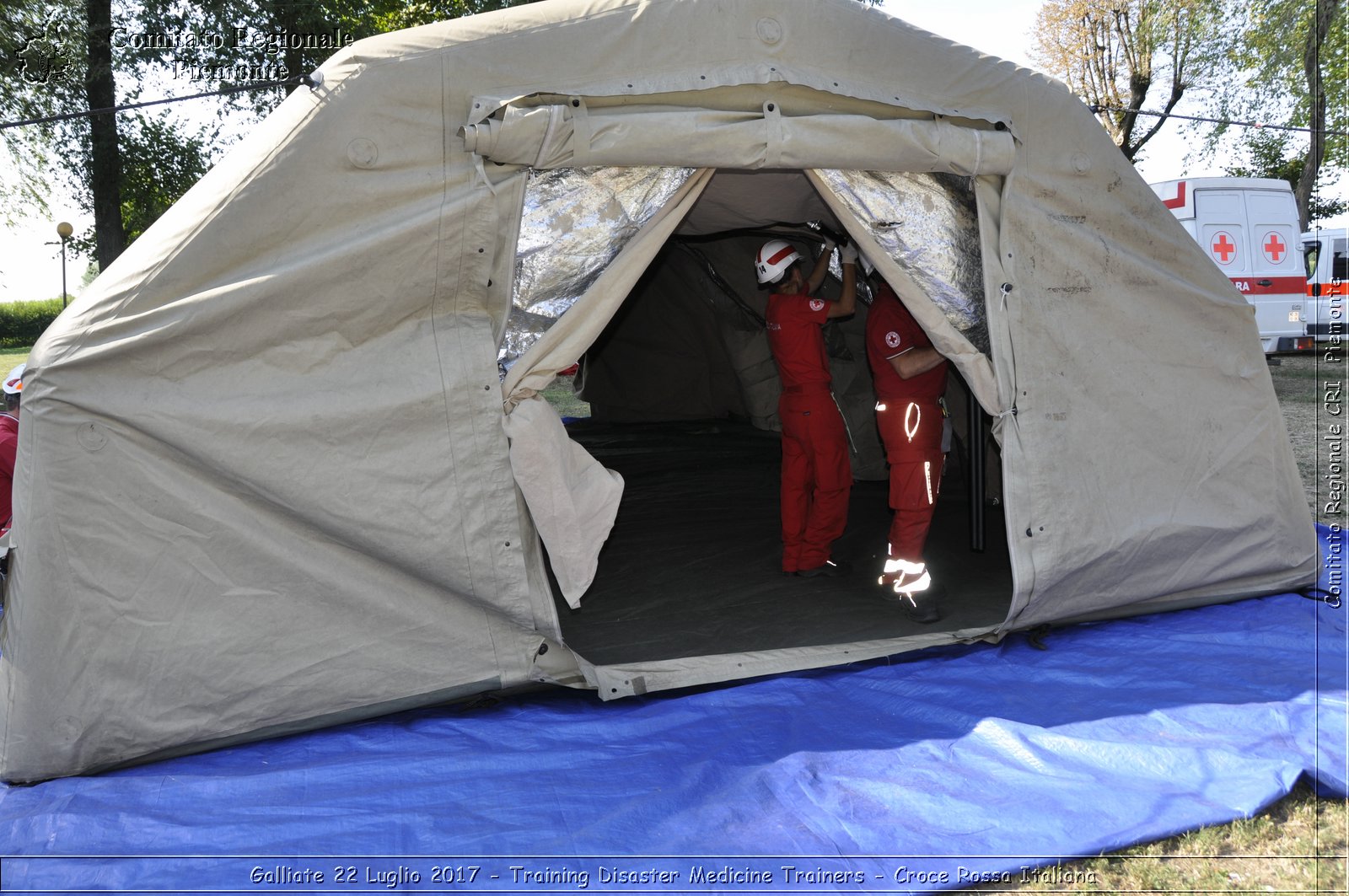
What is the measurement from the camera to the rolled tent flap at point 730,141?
3.39 meters

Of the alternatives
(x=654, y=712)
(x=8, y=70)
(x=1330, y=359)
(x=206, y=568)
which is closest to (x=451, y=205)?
(x=206, y=568)

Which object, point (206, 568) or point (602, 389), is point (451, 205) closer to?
point (206, 568)

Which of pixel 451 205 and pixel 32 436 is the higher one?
pixel 451 205

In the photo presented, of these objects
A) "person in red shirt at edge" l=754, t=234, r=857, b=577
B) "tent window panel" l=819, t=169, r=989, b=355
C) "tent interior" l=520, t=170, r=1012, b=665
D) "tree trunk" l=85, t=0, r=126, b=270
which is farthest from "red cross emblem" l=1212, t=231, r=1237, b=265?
"tree trunk" l=85, t=0, r=126, b=270

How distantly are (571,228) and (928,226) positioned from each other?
1.50 m

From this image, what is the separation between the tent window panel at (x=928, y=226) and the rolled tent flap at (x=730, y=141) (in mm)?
168

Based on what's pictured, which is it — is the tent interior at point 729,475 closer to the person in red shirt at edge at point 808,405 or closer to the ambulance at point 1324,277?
the person in red shirt at edge at point 808,405

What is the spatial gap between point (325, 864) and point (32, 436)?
1.67m

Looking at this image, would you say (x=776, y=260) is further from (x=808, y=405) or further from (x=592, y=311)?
(x=592, y=311)

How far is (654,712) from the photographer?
3.53 meters

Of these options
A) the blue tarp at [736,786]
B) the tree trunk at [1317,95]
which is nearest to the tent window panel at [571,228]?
the blue tarp at [736,786]

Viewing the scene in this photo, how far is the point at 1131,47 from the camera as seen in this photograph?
1859 cm

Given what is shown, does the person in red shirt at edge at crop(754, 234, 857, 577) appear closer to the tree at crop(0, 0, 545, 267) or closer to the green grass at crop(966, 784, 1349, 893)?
the green grass at crop(966, 784, 1349, 893)

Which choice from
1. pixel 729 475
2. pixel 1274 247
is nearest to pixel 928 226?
pixel 729 475
